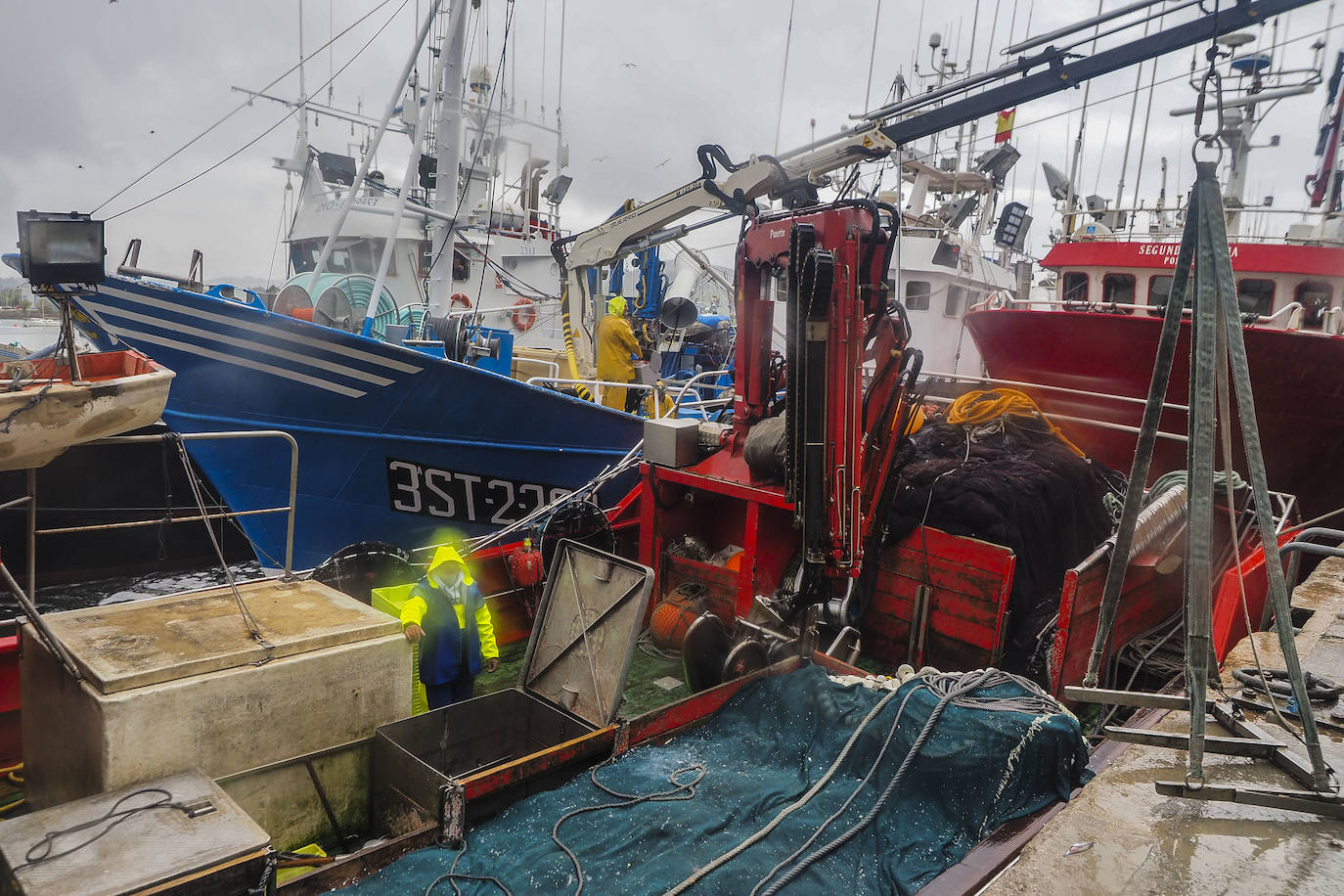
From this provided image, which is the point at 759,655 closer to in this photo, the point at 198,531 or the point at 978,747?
the point at 978,747

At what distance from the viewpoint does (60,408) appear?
262cm

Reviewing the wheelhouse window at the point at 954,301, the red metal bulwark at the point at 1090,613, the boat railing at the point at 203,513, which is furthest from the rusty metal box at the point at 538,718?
the wheelhouse window at the point at 954,301

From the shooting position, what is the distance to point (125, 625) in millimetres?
3730

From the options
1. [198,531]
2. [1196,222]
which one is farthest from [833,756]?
[198,531]

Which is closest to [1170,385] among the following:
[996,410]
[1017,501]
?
[996,410]

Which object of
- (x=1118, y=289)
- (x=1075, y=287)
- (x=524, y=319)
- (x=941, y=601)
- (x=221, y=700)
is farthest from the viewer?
(x=524, y=319)

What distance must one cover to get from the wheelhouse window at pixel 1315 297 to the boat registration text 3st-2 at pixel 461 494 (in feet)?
28.6

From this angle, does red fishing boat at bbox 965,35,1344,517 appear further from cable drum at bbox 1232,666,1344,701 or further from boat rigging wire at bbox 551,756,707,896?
boat rigging wire at bbox 551,756,707,896

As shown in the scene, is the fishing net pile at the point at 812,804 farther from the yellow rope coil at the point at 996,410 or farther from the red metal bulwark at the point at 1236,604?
the yellow rope coil at the point at 996,410

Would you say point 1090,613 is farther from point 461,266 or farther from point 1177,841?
point 461,266

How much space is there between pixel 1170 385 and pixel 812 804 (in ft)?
25.1

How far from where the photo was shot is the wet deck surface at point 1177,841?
8.36ft

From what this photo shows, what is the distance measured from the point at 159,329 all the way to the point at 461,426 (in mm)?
2546

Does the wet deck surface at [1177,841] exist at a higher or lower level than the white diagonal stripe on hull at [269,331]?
lower
